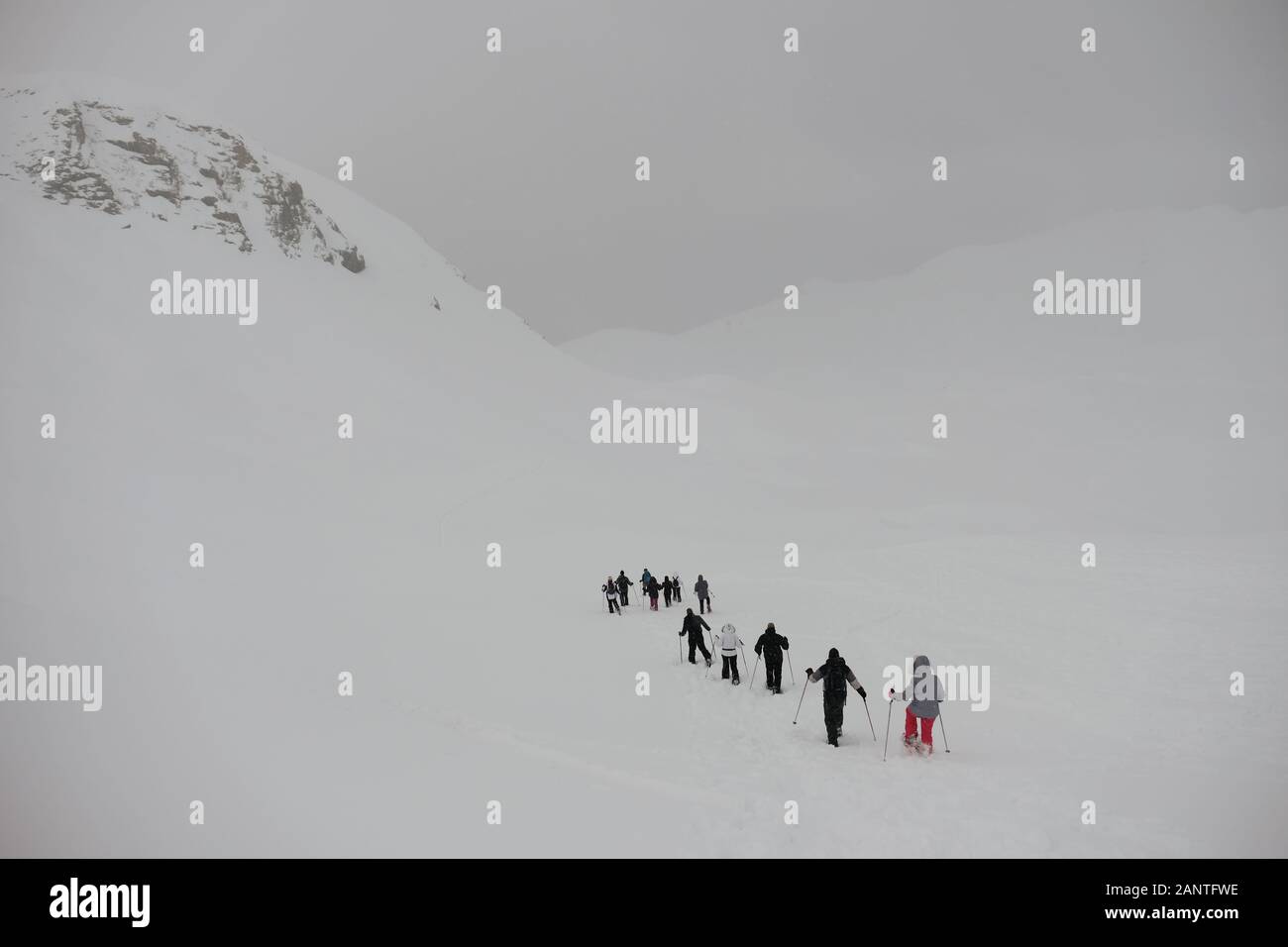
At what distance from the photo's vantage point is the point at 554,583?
26.0 metres

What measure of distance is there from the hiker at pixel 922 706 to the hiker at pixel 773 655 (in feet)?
11.1

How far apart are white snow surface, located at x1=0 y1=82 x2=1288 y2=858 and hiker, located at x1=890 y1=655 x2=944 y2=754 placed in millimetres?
448

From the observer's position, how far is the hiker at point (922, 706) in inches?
424

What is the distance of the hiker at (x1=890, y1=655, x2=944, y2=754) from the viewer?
1076 centimetres

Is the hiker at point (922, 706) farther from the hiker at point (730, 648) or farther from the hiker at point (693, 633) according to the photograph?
the hiker at point (693, 633)

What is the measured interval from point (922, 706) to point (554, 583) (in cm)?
1699

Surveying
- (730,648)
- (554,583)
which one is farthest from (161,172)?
(730,648)

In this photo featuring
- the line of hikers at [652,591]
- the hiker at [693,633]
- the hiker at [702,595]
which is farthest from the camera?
the line of hikers at [652,591]

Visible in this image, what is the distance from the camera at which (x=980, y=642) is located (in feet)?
58.0

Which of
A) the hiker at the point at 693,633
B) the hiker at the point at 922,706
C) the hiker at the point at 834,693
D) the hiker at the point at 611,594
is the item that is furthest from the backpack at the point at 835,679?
the hiker at the point at 611,594

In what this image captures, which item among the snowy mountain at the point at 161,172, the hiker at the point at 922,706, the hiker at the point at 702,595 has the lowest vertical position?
the hiker at the point at 922,706

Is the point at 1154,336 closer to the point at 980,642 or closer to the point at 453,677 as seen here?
the point at 980,642
